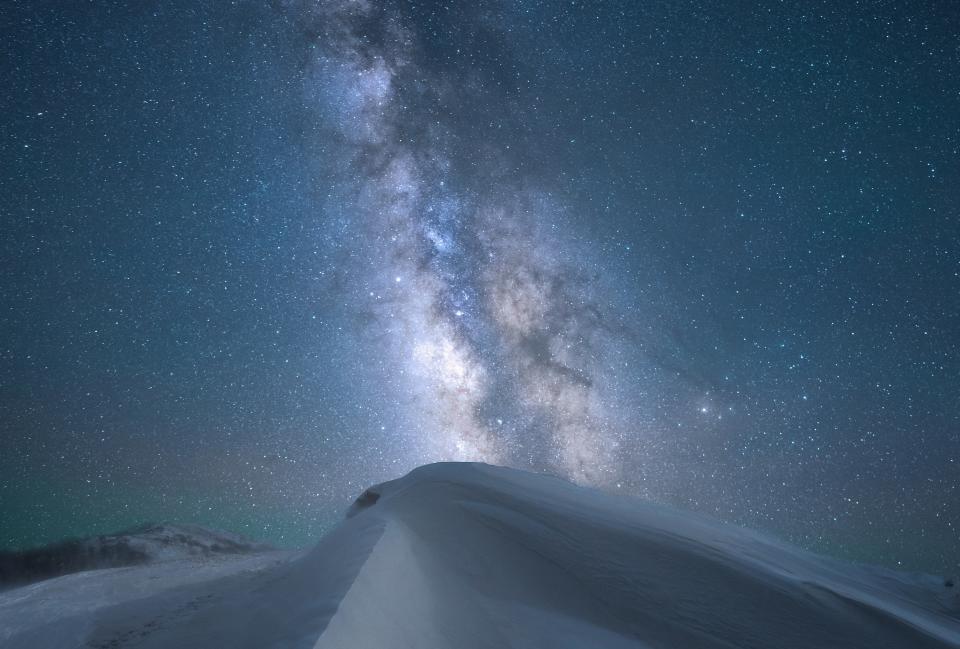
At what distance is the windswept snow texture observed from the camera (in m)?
2.91

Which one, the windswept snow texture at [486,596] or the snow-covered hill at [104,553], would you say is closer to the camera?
the windswept snow texture at [486,596]

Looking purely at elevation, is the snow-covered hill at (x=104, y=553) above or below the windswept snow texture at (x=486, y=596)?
below

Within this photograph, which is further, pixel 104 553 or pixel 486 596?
pixel 104 553

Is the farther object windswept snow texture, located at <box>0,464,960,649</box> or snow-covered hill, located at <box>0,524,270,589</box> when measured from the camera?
snow-covered hill, located at <box>0,524,270,589</box>

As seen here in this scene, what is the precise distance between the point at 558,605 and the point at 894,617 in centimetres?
325

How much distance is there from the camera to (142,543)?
11.9 metres

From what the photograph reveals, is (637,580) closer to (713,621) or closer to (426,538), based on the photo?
(713,621)

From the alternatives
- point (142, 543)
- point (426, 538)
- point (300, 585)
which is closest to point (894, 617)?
point (426, 538)

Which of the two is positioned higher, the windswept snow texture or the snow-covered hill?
the windswept snow texture

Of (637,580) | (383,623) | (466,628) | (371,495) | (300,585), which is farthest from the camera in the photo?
(371,495)

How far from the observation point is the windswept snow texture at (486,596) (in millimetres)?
2906

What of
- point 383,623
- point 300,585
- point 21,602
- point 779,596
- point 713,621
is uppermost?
point 779,596

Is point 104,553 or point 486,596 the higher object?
point 486,596

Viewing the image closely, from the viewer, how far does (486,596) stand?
3.56 metres
